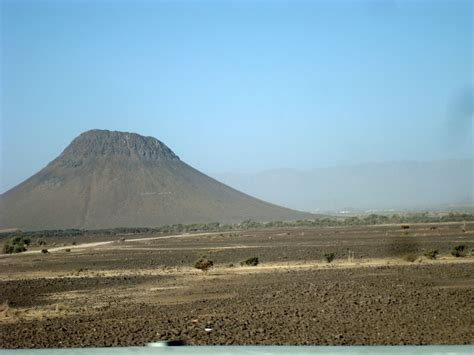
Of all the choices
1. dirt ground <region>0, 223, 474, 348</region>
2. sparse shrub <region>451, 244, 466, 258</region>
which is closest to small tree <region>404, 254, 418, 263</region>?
sparse shrub <region>451, 244, 466, 258</region>

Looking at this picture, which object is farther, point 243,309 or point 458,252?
point 458,252

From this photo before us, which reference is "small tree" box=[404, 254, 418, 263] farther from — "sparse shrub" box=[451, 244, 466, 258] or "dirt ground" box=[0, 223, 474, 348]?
"dirt ground" box=[0, 223, 474, 348]

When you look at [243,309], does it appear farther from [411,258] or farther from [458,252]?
[458,252]

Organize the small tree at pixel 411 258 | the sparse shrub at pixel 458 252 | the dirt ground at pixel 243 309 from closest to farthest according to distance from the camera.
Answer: the dirt ground at pixel 243 309
the small tree at pixel 411 258
the sparse shrub at pixel 458 252

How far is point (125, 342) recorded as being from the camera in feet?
40.6

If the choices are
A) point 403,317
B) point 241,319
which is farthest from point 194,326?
point 403,317

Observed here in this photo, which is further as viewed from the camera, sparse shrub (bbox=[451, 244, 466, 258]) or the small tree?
sparse shrub (bbox=[451, 244, 466, 258])

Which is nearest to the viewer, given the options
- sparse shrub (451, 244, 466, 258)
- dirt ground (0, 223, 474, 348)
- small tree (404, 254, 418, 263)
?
dirt ground (0, 223, 474, 348)

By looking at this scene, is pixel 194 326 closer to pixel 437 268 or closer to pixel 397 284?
pixel 397 284

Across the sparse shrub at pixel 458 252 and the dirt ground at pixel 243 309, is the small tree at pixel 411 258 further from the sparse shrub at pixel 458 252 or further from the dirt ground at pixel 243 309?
the dirt ground at pixel 243 309

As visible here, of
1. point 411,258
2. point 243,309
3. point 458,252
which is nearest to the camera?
point 243,309

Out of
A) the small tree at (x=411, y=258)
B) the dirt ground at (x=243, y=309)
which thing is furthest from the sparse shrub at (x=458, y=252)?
the dirt ground at (x=243, y=309)

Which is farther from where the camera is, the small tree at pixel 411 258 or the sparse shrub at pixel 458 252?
the sparse shrub at pixel 458 252

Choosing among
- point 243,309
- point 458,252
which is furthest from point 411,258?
point 243,309
